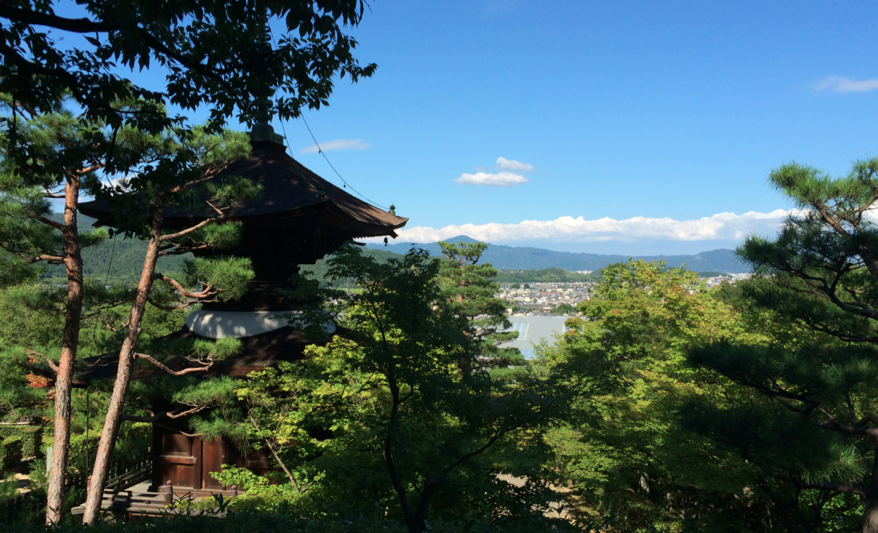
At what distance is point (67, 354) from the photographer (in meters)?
8.01

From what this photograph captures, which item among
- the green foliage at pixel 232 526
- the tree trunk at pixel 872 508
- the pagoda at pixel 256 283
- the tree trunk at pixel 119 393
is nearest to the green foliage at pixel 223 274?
the tree trunk at pixel 119 393

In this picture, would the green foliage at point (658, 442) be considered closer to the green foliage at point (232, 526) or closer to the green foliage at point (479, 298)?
the green foliage at point (232, 526)

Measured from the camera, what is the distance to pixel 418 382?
18.0 feet

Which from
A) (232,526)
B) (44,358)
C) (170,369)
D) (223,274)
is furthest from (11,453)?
(232,526)

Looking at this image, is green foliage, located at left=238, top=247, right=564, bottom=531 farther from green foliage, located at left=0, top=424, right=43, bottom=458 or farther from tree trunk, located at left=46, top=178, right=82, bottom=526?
green foliage, located at left=0, top=424, right=43, bottom=458

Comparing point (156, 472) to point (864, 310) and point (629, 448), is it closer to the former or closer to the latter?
point (629, 448)

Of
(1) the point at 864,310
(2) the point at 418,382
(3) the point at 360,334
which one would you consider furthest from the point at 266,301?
(1) the point at 864,310

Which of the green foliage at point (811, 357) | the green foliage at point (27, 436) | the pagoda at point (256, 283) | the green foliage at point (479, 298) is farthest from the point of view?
the green foliage at point (479, 298)

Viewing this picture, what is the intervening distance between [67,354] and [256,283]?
3.12m

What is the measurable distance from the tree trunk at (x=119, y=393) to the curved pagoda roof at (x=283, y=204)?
727mm

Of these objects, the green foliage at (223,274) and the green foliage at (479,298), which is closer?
the green foliage at (223,274)

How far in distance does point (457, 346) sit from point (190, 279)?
18.2ft

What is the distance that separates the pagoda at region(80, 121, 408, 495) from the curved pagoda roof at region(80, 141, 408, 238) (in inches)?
0.7

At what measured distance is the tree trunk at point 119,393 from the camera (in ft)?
25.9
